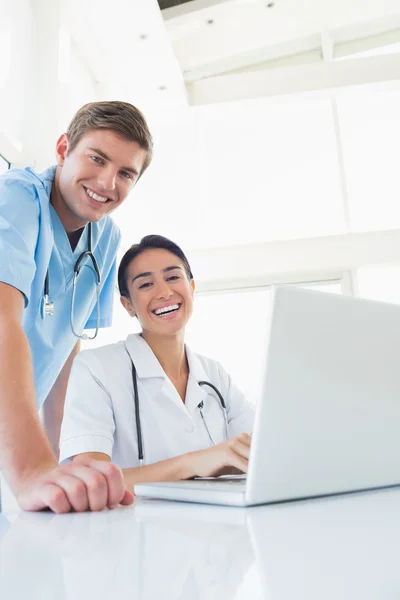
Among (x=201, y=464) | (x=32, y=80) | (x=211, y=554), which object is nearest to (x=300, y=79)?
(x=32, y=80)

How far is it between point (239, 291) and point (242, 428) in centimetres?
284

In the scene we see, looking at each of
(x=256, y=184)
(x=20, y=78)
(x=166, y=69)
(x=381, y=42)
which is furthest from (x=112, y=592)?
(x=381, y=42)

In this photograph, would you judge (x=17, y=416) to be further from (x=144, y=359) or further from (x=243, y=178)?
(x=243, y=178)

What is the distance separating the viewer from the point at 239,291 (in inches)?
166

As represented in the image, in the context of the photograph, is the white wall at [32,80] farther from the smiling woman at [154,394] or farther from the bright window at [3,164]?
the smiling woman at [154,394]

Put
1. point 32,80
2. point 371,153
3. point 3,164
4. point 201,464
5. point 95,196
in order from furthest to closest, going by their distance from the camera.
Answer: point 371,153, point 32,80, point 3,164, point 95,196, point 201,464

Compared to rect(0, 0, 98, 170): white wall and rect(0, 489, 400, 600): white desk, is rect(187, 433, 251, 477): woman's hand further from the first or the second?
rect(0, 0, 98, 170): white wall

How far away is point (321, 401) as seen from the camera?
0.61 meters

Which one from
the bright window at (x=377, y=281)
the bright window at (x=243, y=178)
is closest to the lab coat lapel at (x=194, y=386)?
the bright window at (x=243, y=178)

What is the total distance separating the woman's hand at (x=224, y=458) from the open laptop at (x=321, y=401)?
0.14m

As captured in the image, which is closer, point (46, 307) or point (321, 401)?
point (321, 401)

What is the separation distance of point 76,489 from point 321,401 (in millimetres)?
289

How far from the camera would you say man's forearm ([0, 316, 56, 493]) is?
711mm

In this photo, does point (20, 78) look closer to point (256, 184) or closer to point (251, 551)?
point (256, 184)
